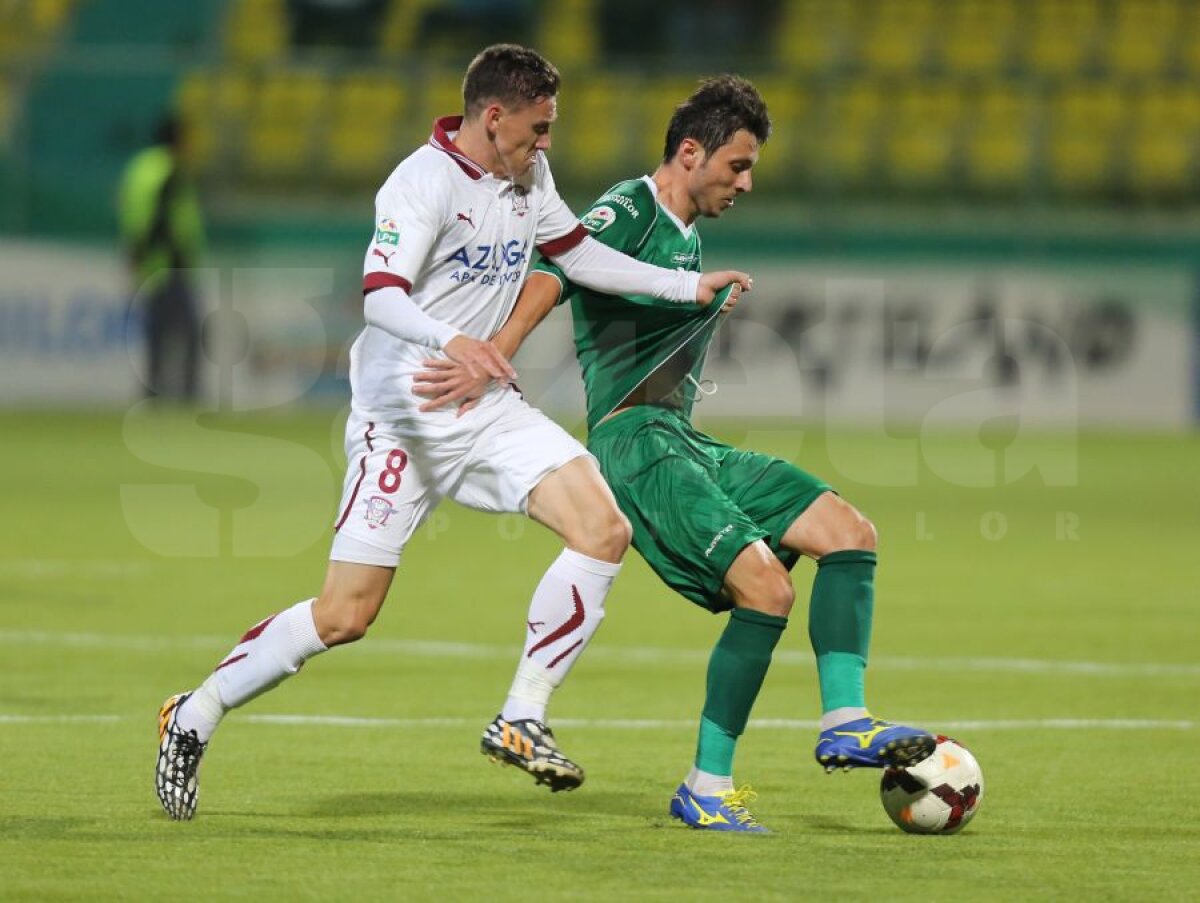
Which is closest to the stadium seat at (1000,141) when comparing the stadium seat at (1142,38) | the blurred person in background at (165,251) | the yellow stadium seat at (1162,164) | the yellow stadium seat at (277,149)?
the yellow stadium seat at (1162,164)

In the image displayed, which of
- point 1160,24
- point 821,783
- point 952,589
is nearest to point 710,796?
point 821,783

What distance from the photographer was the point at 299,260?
2195 cm

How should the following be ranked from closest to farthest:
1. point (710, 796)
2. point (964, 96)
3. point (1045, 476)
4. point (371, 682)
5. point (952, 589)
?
point (710, 796)
point (371, 682)
point (952, 589)
point (1045, 476)
point (964, 96)

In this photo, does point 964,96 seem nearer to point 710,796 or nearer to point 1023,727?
point 1023,727

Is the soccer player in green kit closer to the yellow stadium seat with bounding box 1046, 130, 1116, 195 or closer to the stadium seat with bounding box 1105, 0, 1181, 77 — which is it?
the yellow stadium seat with bounding box 1046, 130, 1116, 195

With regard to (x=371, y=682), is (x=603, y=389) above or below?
above

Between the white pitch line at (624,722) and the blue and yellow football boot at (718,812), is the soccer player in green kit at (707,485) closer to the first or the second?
the blue and yellow football boot at (718,812)

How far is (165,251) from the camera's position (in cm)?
2106

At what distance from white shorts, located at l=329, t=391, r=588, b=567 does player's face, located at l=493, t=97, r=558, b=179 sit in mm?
674

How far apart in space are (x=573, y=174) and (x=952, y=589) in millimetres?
11643

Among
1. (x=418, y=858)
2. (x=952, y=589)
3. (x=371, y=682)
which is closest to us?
(x=418, y=858)

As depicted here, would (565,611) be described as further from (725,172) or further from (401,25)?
(401,25)

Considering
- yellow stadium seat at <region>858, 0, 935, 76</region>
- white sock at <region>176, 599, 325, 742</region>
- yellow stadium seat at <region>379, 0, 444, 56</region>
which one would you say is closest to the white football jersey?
white sock at <region>176, 599, 325, 742</region>

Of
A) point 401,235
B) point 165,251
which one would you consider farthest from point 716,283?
point 165,251
